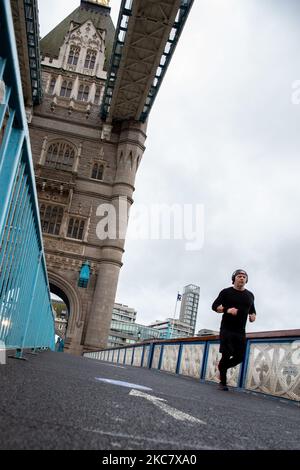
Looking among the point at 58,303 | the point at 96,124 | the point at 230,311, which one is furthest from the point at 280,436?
the point at 58,303

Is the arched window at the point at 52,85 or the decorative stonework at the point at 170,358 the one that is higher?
the arched window at the point at 52,85

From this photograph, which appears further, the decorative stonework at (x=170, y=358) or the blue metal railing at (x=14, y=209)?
the decorative stonework at (x=170, y=358)

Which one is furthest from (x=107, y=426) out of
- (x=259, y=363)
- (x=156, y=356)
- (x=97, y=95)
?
(x=97, y=95)

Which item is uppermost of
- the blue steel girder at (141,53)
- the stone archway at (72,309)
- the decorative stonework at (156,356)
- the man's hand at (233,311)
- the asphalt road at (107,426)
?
the blue steel girder at (141,53)

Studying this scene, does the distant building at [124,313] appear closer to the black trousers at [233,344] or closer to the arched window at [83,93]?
the arched window at [83,93]

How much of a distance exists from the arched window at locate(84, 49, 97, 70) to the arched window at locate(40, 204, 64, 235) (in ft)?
40.4

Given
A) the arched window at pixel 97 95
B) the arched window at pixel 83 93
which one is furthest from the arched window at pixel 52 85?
the arched window at pixel 97 95

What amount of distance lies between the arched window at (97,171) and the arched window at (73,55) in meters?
→ 9.33

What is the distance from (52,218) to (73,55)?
13.9m

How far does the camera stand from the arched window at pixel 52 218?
1177 inches

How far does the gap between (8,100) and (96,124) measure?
30.5 metres

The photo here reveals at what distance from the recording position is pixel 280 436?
7.58 feet

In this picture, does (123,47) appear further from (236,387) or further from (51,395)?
(51,395)

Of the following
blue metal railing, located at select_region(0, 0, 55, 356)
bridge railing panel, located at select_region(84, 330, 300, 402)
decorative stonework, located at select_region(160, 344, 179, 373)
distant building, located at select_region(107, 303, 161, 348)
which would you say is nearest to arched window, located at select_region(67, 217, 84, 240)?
decorative stonework, located at select_region(160, 344, 179, 373)
